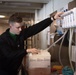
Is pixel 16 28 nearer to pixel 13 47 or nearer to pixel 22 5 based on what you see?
pixel 13 47

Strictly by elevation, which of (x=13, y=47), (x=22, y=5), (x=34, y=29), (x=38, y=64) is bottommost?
(x=38, y=64)

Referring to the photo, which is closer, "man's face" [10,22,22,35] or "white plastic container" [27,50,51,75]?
"man's face" [10,22,22,35]

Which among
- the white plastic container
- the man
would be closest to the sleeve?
the man

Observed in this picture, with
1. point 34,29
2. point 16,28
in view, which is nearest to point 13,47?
point 16,28

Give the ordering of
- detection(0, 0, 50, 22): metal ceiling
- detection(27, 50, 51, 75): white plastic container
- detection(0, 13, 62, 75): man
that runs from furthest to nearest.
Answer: detection(0, 0, 50, 22): metal ceiling, detection(27, 50, 51, 75): white plastic container, detection(0, 13, 62, 75): man

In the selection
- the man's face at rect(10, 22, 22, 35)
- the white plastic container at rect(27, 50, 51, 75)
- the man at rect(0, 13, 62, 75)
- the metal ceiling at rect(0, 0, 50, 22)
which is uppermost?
the metal ceiling at rect(0, 0, 50, 22)

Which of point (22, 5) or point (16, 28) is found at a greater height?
point (22, 5)

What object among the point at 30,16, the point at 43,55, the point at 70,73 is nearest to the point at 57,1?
the point at 43,55

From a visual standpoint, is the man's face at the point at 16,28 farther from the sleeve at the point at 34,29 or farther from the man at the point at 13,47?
the sleeve at the point at 34,29

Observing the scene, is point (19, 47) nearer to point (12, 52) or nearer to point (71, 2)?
point (12, 52)

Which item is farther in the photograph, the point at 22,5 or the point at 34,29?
the point at 22,5

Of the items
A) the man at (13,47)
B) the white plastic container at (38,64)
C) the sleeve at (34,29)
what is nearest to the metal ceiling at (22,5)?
the sleeve at (34,29)

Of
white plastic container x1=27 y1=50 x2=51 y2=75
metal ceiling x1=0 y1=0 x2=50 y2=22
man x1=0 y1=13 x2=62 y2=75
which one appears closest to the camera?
man x1=0 y1=13 x2=62 y2=75

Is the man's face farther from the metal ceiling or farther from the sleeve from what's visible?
the metal ceiling
